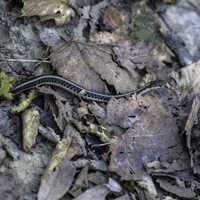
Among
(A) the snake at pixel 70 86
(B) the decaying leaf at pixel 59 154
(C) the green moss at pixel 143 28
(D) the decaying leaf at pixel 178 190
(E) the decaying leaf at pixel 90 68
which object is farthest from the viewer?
(C) the green moss at pixel 143 28

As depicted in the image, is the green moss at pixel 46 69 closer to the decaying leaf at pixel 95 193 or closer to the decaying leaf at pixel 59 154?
the decaying leaf at pixel 59 154

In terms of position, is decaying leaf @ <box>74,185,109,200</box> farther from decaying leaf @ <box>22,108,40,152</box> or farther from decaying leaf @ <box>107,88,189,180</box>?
decaying leaf @ <box>22,108,40,152</box>

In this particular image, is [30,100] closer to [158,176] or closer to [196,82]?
[158,176]

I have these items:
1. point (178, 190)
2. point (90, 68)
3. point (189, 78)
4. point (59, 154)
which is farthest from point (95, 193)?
point (189, 78)

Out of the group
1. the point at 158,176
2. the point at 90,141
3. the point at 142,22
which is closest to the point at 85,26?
the point at 142,22

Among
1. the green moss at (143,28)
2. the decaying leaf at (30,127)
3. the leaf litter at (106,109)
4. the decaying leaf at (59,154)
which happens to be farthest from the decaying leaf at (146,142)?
the green moss at (143,28)

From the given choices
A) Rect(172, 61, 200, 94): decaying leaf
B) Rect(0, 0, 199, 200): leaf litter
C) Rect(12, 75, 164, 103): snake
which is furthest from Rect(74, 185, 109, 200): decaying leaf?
Rect(172, 61, 200, 94): decaying leaf

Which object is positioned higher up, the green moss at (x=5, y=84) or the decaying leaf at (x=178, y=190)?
the green moss at (x=5, y=84)
